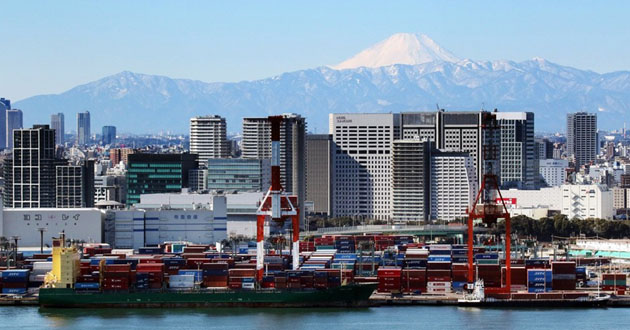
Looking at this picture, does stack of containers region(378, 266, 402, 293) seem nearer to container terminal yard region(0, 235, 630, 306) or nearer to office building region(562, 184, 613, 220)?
container terminal yard region(0, 235, 630, 306)

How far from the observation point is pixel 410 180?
2854 inches

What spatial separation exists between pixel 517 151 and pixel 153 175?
28219mm

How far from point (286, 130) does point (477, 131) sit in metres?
12.7

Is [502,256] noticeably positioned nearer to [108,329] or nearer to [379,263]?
[379,263]

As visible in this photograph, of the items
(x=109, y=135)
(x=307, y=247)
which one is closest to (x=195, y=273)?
(x=307, y=247)

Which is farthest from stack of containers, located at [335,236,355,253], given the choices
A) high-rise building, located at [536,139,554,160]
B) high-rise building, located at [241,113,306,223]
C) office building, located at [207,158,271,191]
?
high-rise building, located at [536,139,554,160]

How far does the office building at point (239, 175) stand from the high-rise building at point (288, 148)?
100 centimetres

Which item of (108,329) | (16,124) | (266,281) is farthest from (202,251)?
(16,124)

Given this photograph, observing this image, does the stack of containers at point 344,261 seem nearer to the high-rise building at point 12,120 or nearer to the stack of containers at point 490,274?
the stack of containers at point 490,274

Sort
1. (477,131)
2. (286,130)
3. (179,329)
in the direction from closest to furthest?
(179,329)
(286,130)
(477,131)

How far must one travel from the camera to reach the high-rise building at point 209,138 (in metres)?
87.3

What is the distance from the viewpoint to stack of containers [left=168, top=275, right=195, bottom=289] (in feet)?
121

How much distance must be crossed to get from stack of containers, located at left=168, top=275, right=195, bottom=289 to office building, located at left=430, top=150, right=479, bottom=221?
3568 cm

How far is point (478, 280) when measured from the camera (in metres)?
37.0
